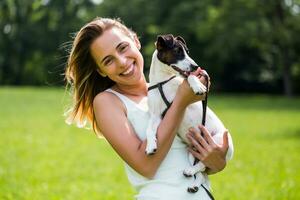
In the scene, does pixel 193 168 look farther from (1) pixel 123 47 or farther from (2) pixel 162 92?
(1) pixel 123 47

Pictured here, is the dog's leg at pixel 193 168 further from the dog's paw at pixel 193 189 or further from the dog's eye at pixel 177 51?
the dog's eye at pixel 177 51

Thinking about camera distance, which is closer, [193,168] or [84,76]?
[193,168]

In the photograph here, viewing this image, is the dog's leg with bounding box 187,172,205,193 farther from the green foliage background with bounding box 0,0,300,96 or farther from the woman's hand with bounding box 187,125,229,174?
the green foliage background with bounding box 0,0,300,96

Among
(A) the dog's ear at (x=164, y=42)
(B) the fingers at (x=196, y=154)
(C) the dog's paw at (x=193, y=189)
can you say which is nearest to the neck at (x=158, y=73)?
(A) the dog's ear at (x=164, y=42)

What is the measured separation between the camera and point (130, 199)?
24.2ft

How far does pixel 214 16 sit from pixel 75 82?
3727 centimetres

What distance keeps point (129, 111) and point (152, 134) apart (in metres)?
0.26

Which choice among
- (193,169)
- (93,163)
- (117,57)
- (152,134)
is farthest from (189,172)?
(93,163)

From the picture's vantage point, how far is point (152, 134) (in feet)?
10.5

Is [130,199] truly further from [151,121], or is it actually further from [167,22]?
[167,22]

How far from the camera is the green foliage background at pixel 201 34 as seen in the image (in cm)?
3909

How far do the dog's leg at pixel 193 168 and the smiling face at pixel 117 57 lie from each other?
629mm

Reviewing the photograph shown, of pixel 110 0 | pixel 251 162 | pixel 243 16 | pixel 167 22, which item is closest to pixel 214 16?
pixel 243 16

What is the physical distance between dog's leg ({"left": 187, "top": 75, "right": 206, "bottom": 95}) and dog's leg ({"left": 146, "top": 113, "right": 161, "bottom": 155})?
1.18ft
